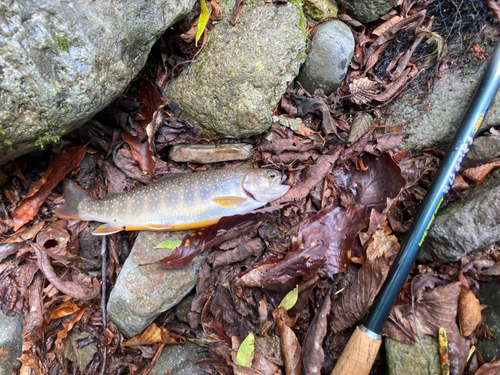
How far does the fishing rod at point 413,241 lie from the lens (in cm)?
213

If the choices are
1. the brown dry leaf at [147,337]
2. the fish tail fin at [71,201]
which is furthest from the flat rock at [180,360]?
the fish tail fin at [71,201]

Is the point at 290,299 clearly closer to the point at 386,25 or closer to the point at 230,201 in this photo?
the point at 230,201

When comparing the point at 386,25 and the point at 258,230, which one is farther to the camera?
the point at 386,25

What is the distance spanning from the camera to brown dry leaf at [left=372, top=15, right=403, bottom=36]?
10.5 ft

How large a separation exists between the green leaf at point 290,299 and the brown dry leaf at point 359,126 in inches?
64.1

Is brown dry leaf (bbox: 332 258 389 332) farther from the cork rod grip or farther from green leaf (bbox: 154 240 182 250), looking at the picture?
green leaf (bbox: 154 240 182 250)

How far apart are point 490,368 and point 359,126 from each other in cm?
233

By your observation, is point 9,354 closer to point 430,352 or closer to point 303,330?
point 303,330

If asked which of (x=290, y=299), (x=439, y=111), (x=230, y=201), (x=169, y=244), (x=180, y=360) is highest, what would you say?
(x=439, y=111)

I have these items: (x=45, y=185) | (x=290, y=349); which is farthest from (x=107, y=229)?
(x=290, y=349)

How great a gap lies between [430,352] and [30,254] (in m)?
3.87

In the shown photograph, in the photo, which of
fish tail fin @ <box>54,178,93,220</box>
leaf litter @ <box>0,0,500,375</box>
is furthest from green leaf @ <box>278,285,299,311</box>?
fish tail fin @ <box>54,178,93,220</box>

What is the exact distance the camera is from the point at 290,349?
245 centimetres

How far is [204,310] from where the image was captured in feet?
9.42
